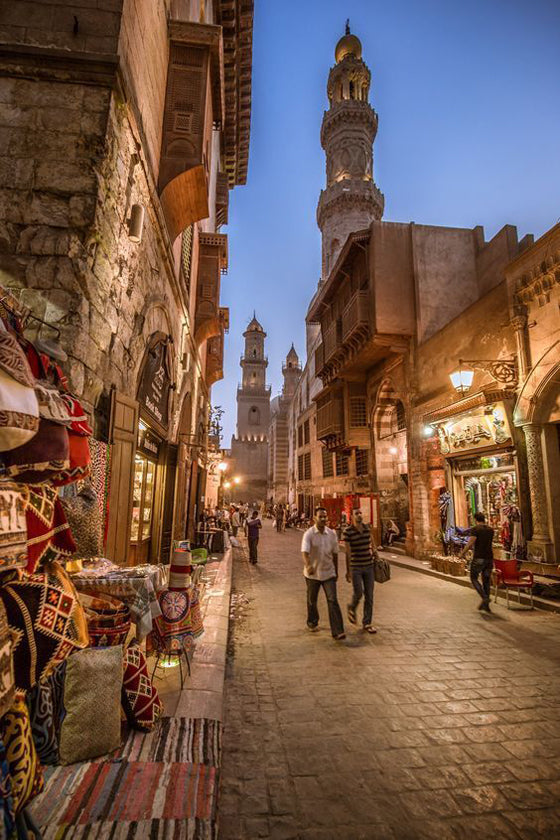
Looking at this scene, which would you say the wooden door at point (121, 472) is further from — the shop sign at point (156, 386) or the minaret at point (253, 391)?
the minaret at point (253, 391)

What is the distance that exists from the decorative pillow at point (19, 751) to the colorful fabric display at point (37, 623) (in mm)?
119

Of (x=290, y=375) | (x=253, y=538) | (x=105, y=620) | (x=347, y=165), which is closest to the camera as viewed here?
(x=105, y=620)

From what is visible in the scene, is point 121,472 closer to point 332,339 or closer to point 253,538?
point 253,538

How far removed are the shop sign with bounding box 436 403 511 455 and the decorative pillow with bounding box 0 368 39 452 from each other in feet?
33.1

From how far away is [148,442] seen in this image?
8.00 meters

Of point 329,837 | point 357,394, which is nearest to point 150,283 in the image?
point 329,837

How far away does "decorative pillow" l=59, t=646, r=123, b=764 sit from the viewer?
2463 mm

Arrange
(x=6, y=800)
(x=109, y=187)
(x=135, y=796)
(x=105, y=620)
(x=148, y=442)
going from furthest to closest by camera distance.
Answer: (x=148, y=442)
(x=109, y=187)
(x=105, y=620)
(x=135, y=796)
(x=6, y=800)

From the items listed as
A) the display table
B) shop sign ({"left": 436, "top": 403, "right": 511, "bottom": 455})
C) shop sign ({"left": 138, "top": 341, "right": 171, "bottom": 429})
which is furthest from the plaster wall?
the display table

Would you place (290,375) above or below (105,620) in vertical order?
above

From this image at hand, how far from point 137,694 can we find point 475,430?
33.8 feet

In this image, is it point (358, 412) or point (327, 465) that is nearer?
point (358, 412)

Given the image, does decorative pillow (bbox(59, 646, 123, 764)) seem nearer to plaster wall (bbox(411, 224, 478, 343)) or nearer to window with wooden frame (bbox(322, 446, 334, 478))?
plaster wall (bbox(411, 224, 478, 343))

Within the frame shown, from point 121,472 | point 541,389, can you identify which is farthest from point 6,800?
point 541,389
